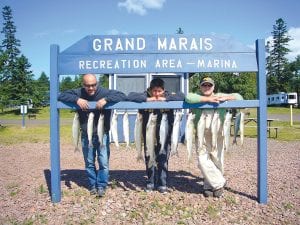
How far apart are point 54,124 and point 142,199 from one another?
204cm

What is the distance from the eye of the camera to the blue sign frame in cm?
677

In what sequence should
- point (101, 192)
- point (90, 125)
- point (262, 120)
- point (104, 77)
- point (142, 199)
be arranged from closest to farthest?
point (90, 125) → point (262, 120) → point (142, 199) → point (101, 192) → point (104, 77)

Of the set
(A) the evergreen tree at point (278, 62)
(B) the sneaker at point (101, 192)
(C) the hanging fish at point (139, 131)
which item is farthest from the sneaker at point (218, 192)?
(A) the evergreen tree at point (278, 62)

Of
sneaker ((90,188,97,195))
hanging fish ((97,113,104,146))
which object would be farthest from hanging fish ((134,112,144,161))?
sneaker ((90,188,97,195))

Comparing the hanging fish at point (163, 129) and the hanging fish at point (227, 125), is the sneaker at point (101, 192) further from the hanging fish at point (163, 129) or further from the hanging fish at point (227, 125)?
the hanging fish at point (227, 125)

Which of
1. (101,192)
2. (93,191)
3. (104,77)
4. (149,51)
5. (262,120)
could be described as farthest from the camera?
(104,77)

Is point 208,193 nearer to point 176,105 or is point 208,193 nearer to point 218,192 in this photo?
point 218,192

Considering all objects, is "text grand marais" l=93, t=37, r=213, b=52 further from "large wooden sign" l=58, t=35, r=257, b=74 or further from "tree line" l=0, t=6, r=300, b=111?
"tree line" l=0, t=6, r=300, b=111

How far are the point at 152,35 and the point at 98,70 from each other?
3.70 feet

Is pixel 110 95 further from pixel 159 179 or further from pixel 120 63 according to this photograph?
pixel 159 179

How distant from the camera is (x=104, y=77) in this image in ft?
161

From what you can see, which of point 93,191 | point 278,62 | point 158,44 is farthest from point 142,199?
point 278,62

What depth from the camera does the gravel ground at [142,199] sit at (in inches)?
243

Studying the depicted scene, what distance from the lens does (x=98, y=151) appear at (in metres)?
6.96
